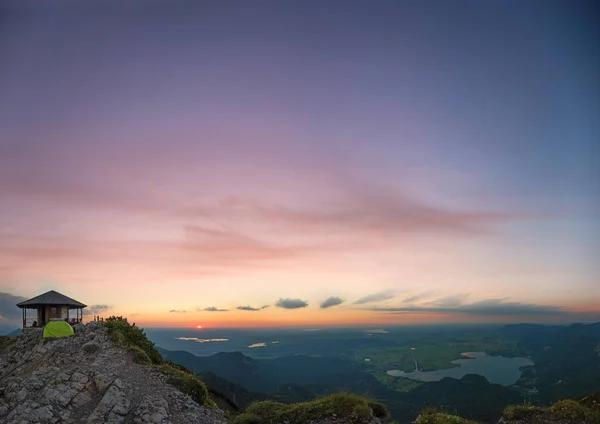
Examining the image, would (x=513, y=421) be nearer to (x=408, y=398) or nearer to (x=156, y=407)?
(x=156, y=407)

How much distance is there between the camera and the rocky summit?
1989 cm

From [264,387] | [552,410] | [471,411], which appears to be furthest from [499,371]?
[552,410]

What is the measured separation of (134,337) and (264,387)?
577 feet

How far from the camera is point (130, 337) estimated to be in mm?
30984

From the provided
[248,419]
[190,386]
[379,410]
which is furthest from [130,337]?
[379,410]

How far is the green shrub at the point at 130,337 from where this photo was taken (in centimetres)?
2917

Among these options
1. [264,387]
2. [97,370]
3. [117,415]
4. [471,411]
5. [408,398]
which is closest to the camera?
[117,415]

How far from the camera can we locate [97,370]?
79.8ft

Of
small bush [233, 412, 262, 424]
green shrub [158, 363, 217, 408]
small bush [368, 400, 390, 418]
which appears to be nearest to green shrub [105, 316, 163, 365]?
green shrub [158, 363, 217, 408]

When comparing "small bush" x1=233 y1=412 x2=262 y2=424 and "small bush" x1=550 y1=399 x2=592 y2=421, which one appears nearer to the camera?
"small bush" x1=550 y1=399 x2=592 y2=421

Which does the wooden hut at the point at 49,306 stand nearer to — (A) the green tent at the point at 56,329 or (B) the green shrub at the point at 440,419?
(A) the green tent at the point at 56,329

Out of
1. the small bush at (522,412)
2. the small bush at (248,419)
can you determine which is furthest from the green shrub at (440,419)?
→ the small bush at (248,419)

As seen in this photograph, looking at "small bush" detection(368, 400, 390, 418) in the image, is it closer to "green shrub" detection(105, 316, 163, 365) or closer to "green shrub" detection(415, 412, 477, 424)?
"green shrub" detection(415, 412, 477, 424)

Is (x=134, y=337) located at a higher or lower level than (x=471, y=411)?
higher
